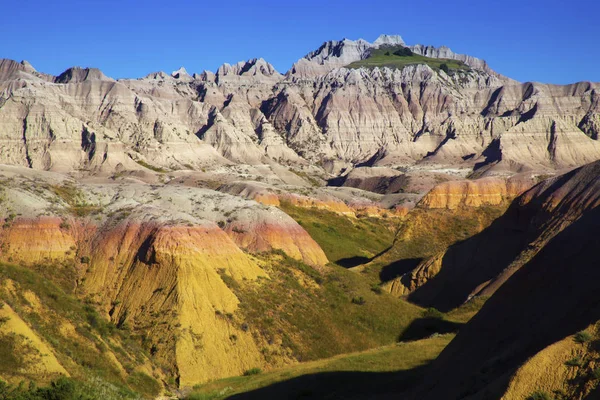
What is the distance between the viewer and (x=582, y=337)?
16.7 metres

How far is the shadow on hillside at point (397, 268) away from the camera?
2667 inches

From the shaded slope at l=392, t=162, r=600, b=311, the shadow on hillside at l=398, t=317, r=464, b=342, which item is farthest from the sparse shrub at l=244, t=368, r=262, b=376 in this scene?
the shaded slope at l=392, t=162, r=600, b=311

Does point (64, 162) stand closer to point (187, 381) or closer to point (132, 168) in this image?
point (132, 168)

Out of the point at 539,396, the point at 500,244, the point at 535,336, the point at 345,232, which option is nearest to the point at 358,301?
the point at 500,244

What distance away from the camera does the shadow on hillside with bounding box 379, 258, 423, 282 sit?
67.8 metres

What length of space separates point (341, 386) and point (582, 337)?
16.3m

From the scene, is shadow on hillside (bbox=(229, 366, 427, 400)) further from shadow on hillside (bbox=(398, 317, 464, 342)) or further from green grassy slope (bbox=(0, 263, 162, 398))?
shadow on hillside (bbox=(398, 317, 464, 342))

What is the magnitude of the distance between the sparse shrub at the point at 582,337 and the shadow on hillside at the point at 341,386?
1063 cm

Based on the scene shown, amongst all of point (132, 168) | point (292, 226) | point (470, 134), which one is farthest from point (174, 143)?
point (292, 226)

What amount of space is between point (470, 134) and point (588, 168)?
130m

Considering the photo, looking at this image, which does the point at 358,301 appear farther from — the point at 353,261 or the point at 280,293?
the point at 353,261

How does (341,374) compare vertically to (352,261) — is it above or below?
below

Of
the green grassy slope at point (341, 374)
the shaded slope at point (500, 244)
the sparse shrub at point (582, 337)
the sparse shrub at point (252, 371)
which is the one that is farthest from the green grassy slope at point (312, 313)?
the sparse shrub at point (582, 337)

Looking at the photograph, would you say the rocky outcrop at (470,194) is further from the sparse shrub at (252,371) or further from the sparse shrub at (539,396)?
the sparse shrub at (539,396)
